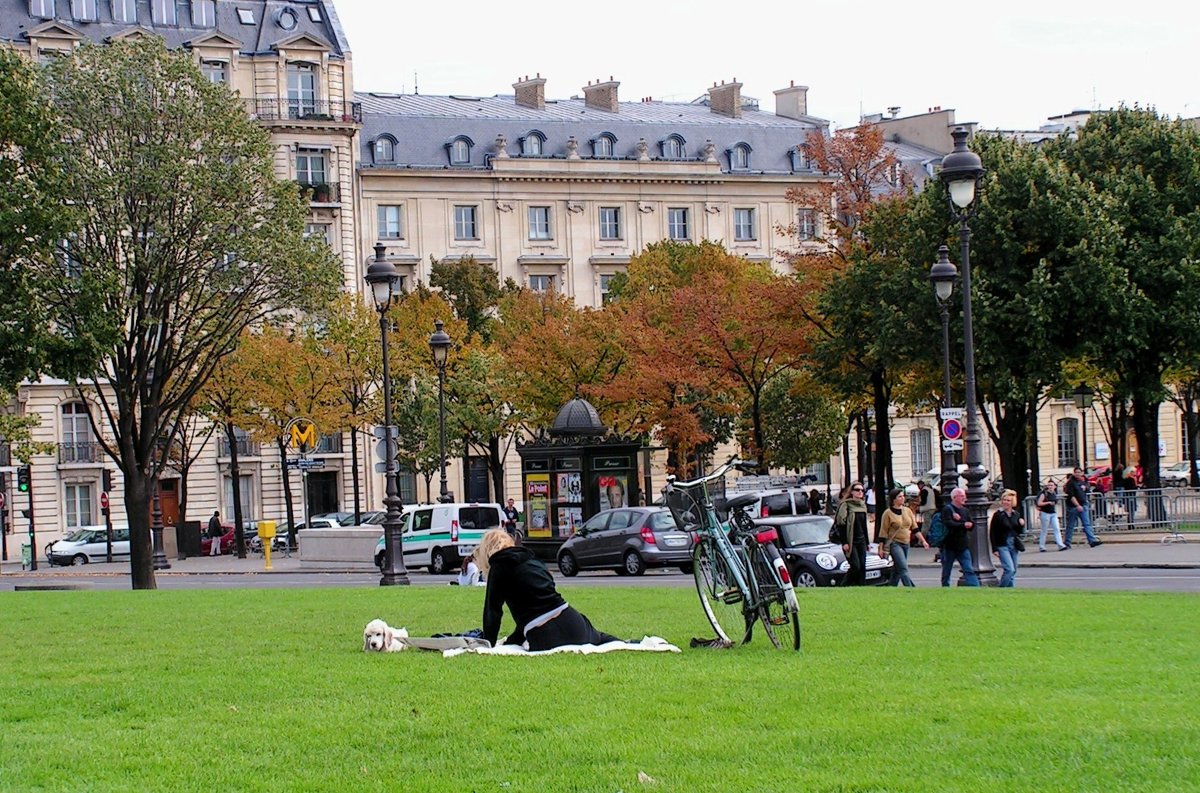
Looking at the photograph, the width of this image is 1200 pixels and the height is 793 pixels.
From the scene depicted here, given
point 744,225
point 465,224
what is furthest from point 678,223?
point 465,224

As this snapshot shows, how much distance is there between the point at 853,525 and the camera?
25766mm

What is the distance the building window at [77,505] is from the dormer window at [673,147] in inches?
1340

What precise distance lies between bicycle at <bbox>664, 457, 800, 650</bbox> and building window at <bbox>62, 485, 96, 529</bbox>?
66509 mm

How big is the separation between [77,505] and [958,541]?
58581 mm

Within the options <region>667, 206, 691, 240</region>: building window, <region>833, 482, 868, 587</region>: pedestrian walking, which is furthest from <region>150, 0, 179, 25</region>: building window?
<region>833, 482, 868, 587</region>: pedestrian walking

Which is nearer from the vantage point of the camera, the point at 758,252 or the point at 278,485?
the point at 278,485

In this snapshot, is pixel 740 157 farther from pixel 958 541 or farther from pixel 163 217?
pixel 958 541

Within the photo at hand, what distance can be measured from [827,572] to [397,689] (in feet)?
61.2

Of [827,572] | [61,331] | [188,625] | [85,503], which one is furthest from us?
[85,503]

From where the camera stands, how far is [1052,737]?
852cm

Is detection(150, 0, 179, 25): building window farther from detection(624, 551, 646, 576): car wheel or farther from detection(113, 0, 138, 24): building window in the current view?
detection(624, 551, 646, 576): car wheel

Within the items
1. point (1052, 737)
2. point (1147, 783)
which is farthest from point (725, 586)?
point (1147, 783)

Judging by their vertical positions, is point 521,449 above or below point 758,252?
below

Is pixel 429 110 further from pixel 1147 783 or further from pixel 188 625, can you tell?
pixel 1147 783
